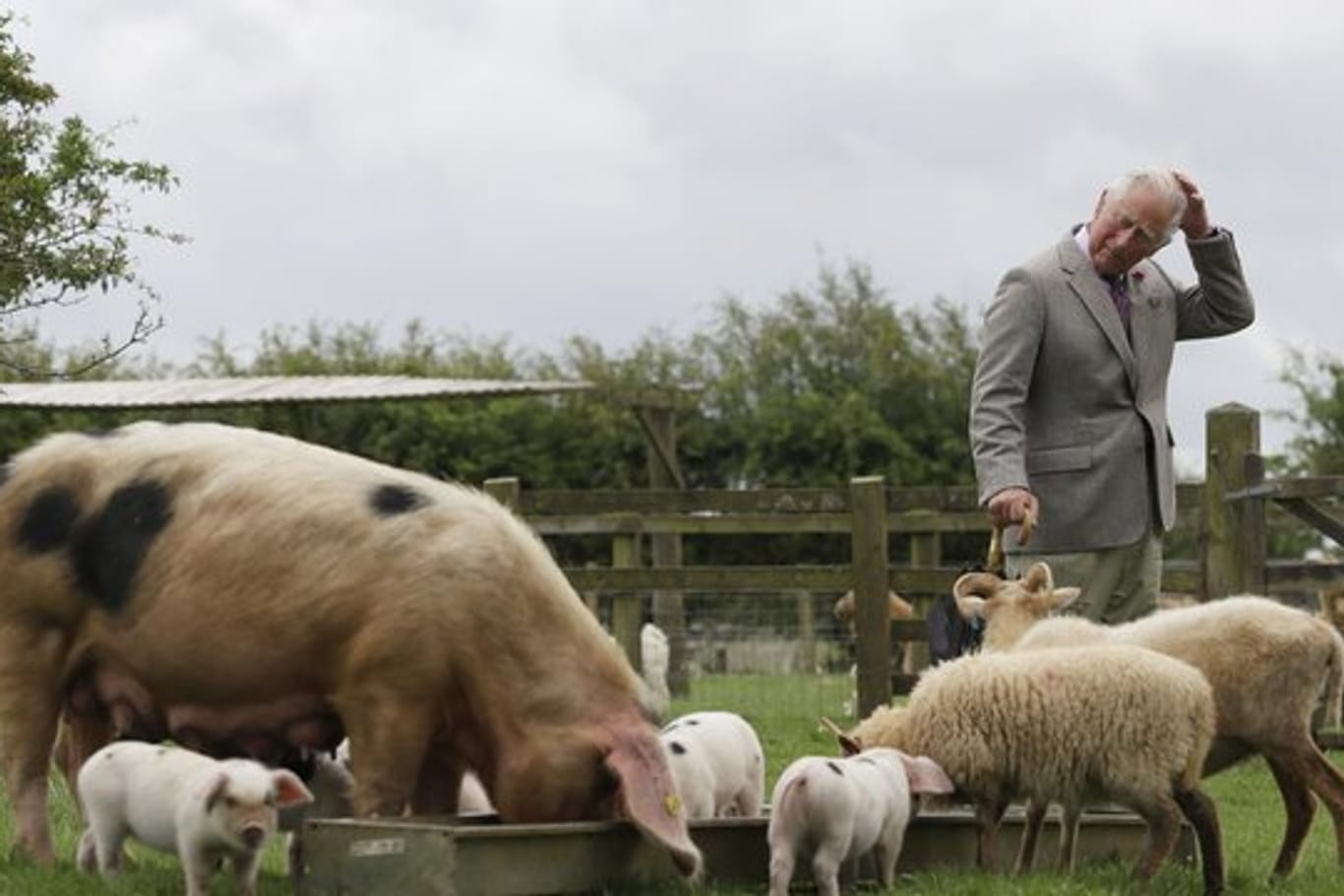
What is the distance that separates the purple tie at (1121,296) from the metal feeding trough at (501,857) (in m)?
2.44

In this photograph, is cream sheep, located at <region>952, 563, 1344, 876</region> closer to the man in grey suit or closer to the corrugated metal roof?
the man in grey suit

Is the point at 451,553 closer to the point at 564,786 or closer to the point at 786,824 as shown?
the point at 564,786

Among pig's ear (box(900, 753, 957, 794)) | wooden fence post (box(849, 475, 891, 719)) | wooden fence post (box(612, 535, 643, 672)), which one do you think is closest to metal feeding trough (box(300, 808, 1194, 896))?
pig's ear (box(900, 753, 957, 794))

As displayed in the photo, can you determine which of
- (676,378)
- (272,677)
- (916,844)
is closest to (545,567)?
(272,677)

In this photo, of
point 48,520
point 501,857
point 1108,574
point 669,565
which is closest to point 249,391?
point 669,565

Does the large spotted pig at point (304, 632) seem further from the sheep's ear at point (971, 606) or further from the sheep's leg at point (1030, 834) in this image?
the sheep's ear at point (971, 606)

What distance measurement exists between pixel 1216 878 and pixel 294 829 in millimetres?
2833

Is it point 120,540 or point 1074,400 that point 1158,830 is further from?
point 120,540

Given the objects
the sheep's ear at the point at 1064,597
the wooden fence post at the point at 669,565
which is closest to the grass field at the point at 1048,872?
the sheep's ear at the point at 1064,597

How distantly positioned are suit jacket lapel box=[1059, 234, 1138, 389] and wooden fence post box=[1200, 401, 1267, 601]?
20.9ft

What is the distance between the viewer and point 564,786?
8.09 m

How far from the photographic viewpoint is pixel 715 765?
9758 millimetres

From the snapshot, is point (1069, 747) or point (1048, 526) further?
point (1048, 526)

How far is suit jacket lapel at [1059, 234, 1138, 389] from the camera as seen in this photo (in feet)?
33.0
